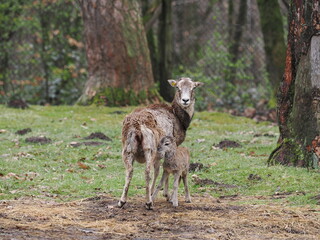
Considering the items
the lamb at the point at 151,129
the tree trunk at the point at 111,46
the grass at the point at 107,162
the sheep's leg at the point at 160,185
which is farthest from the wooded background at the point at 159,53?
the sheep's leg at the point at 160,185

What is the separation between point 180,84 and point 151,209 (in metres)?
1.86

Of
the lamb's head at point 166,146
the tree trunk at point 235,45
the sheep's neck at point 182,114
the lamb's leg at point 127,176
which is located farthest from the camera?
the tree trunk at point 235,45

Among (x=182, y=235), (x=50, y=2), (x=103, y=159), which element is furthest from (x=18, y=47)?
(x=182, y=235)

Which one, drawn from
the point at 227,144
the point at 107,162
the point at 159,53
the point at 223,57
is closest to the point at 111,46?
the point at 159,53

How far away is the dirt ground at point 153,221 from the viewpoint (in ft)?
20.4

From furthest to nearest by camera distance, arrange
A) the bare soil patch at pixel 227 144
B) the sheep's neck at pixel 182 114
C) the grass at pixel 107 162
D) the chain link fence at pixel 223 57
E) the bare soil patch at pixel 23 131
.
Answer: the chain link fence at pixel 223 57 → the bare soil patch at pixel 23 131 → the bare soil patch at pixel 227 144 → the grass at pixel 107 162 → the sheep's neck at pixel 182 114

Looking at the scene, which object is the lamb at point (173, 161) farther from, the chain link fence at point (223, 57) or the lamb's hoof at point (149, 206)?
the chain link fence at point (223, 57)

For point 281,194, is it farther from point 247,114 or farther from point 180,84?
point 247,114

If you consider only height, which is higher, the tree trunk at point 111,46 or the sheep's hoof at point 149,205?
the tree trunk at point 111,46

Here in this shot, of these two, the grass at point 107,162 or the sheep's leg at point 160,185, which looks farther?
the grass at point 107,162

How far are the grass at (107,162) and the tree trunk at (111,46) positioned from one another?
159 centimetres

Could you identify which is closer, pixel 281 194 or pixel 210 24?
pixel 281 194

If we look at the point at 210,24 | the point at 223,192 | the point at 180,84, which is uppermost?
the point at 210,24

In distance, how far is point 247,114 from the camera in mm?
19984
